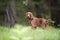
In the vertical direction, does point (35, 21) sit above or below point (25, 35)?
above

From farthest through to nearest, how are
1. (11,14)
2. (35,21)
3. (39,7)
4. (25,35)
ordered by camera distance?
1. (39,7)
2. (11,14)
3. (35,21)
4. (25,35)

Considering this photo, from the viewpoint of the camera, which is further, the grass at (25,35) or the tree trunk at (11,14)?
the tree trunk at (11,14)

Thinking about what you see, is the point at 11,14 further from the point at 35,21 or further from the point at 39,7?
the point at 39,7

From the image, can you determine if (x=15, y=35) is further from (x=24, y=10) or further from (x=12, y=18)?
(x=24, y=10)

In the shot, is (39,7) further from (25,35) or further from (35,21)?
(25,35)

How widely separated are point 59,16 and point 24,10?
118 cm

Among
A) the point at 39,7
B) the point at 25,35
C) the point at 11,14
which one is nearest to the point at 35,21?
the point at 11,14

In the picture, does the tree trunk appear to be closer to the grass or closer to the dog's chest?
the dog's chest

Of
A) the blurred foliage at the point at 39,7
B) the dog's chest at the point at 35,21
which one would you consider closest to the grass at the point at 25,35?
the dog's chest at the point at 35,21

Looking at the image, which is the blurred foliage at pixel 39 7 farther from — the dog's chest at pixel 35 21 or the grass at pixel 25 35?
the grass at pixel 25 35

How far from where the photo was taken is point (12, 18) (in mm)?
5941

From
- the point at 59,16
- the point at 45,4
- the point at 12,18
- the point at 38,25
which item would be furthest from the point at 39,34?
the point at 45,4

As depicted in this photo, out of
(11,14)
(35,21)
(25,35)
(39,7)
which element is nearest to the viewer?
(25,35)

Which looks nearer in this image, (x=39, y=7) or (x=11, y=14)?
(x=11, y=14)
